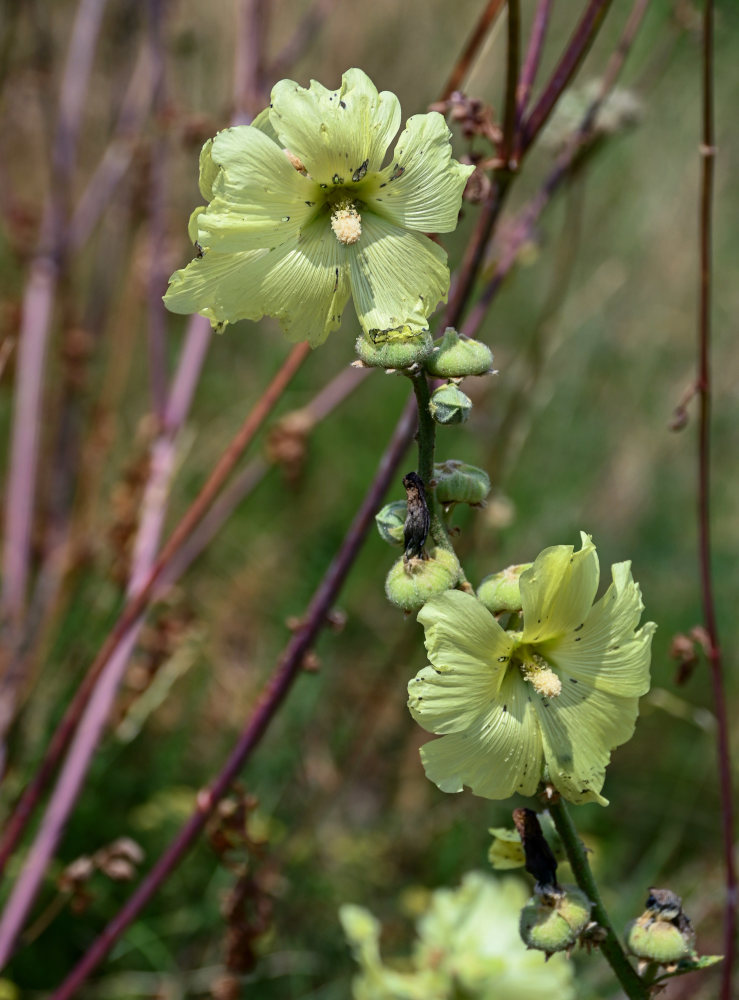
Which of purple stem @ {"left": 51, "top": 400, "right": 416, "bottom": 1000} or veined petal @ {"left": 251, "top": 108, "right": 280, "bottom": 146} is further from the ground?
veined petal @ {"left": 251, "top": 108, "right": 280, "bottom": 146}

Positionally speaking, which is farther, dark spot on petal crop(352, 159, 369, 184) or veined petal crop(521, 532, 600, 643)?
dark spot on petal crop(352, 159, 369, 184)

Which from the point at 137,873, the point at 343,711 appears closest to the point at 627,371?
the point at 343,711

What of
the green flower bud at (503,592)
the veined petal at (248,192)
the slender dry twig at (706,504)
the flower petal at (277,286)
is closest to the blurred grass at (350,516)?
the slender dry twig at (706,504)

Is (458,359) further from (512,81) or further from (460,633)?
(512,81)

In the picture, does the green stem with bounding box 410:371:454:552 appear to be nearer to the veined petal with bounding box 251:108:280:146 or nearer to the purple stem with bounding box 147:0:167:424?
the veined petal with bounding box 251:108:280:146

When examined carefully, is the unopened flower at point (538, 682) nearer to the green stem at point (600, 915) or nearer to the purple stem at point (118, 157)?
the green stem at point (600, 915)

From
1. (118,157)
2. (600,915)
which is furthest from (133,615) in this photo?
(118,157)

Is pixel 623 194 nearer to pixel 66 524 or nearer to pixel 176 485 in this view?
pixel 176 485

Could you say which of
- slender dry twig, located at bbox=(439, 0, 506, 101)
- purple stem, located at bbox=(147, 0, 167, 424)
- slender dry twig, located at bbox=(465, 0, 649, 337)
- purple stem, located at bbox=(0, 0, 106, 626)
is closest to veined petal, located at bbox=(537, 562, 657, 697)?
slender dry twig, located at bbox=(465, 0, 649, 337)
